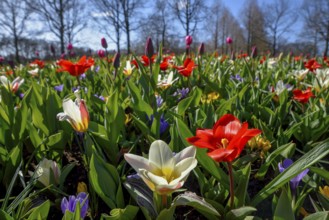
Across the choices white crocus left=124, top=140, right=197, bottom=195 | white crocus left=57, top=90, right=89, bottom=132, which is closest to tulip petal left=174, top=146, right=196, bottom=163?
white crocus left=124, top=140, right=197, bottom=195

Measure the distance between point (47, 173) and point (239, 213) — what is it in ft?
1.96

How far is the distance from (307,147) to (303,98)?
1.01ft

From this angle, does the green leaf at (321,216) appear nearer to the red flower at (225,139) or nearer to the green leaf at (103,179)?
the red flower at (225,139)

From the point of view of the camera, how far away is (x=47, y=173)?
3.11ft

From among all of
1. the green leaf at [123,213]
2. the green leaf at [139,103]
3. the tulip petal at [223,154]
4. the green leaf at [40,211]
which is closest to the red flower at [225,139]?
the tulip petal at [223,154]

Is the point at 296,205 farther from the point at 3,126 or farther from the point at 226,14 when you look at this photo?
the point at 226,14

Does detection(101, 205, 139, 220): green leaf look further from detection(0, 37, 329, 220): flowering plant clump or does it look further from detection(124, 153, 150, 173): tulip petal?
detection(124, 153, 150, 173): tulip petal

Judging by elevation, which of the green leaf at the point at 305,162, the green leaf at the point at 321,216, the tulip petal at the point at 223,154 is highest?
the tulip petal at the point at 223,154

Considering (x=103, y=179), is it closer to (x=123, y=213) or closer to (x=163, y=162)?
(x=123, y=213)

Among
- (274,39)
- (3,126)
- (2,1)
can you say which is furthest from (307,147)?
(274,39)

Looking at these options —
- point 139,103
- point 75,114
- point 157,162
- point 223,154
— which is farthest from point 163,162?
point 139,103

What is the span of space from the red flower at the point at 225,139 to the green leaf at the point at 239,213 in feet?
0.49

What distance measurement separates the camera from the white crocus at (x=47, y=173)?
3.09ft

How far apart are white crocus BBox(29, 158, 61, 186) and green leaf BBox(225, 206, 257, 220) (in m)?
0.56
